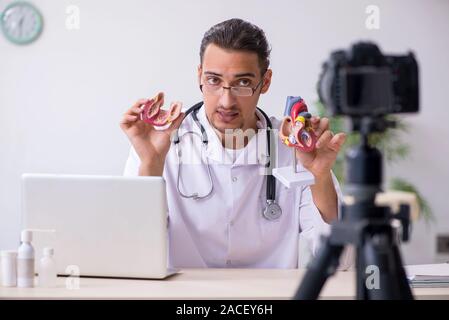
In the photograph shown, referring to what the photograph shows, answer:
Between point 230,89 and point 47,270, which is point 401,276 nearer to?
point 47,270

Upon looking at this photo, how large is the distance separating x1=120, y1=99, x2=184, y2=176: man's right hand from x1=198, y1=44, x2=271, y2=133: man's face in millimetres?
137

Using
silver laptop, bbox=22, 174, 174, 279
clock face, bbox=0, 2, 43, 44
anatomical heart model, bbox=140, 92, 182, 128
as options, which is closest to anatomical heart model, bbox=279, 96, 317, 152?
anatomical heart model, bbox=140, 92, 182, 128

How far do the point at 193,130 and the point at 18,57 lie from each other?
103cm

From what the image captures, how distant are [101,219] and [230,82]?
70cm

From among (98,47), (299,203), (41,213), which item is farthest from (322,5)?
(41,213)

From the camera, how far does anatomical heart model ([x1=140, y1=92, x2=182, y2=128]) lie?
2201 millimetres

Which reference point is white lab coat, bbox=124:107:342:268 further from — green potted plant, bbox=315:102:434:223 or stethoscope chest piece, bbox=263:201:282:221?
green potted plant, bbox=315:102:434:223

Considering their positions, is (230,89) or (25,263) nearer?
(25,263)

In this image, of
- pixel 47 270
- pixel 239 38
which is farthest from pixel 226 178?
pixel 47 270

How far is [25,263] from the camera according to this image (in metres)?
1.78

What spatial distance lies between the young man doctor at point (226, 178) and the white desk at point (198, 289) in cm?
34

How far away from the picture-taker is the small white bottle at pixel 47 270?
1.78m

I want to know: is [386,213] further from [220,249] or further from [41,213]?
[220,249]

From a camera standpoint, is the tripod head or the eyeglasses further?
the eyeglasses
